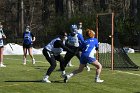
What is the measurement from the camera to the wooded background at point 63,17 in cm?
4712

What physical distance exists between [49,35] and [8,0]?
35919 millimetres

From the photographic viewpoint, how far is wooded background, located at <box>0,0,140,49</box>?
1855 inches

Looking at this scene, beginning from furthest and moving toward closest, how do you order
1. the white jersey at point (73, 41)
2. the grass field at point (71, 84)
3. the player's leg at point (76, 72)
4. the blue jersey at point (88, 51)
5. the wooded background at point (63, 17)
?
1. the wooded background at point (63, 17)
2. the white jersey at point (73, 41)
3. the player's leg at point (76, 72)
4. the blue jersey at point (88, 51)
5. the grass field at point (71, 84)

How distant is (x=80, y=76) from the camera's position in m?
17.1

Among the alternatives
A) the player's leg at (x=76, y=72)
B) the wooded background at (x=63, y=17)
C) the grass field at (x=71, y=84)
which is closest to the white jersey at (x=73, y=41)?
the grass field at (x=71, y=84)

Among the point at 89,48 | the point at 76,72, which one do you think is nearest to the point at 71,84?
the point at 76,72

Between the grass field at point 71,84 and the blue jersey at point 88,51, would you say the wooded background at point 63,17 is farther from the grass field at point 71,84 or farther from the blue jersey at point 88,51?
the blue jersey at point 88,51

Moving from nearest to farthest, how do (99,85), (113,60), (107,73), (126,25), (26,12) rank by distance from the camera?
(99,85) < (107,73) < (113,60) < (126,25) < (26,12)

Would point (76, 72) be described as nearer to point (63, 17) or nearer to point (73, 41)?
point (73, 41)

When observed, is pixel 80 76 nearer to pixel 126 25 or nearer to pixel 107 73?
pixel 107 73

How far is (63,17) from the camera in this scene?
54.3 metres

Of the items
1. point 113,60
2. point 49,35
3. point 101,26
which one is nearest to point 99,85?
point 113,60

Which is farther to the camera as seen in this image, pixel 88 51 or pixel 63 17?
pixel 63 17

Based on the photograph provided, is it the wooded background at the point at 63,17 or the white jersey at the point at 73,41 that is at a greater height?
the white jersey at the point at 73,41
